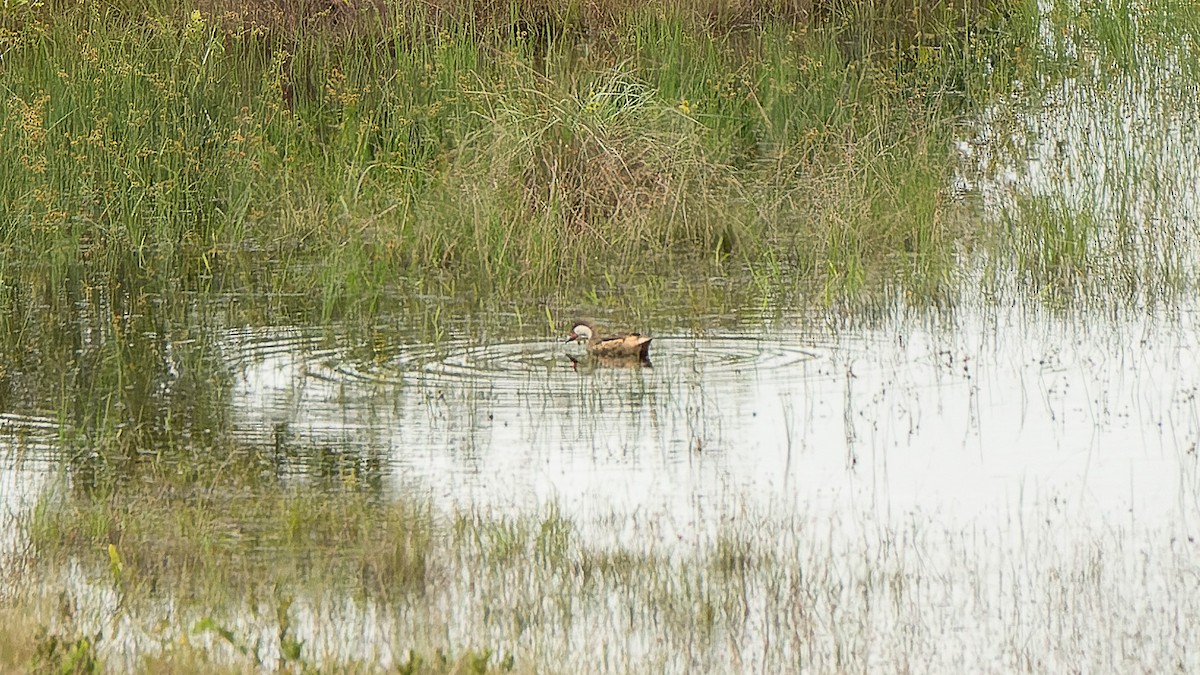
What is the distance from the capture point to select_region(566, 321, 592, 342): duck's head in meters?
8.27

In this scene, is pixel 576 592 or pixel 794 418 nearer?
pixel 576 592

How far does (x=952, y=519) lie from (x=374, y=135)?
22.4ft

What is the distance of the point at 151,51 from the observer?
500 inches

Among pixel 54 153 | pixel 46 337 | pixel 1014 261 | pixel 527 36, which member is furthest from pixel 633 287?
pixel 527 36

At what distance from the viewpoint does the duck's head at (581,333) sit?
27.1 ft

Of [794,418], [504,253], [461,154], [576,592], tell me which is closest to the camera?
[576,592]

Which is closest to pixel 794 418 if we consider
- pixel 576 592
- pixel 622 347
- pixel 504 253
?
pixel 622 347

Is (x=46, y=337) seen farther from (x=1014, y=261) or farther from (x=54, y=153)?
(x=1014, y=261)

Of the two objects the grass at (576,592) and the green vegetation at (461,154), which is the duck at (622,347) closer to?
the green vegetation at (461,154)

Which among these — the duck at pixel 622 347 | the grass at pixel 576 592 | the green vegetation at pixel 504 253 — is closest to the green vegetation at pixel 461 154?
the green vegetation at pixel 504 253

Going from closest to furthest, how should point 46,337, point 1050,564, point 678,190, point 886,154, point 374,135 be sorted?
point 1050,564 → point 46,337 → point 678,190 → point 886,154 → point 374,135

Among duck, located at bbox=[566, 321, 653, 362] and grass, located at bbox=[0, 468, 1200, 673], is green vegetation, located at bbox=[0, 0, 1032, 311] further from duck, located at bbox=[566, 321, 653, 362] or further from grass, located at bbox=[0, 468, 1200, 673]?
grass, located at bbox=[0, 468, 1200, 673]

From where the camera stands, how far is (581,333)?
8.29 m

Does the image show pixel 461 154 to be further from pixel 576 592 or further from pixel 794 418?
pixel 576 592
